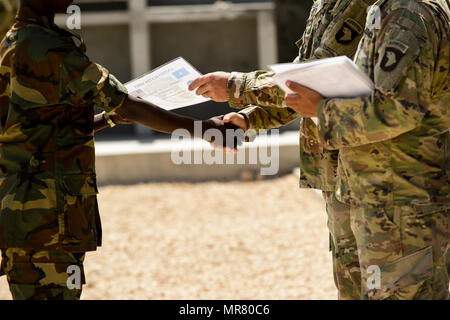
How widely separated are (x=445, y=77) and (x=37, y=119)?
1598 mm

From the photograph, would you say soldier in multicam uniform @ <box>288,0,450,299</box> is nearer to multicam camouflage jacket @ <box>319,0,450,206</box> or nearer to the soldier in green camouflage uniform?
multicam camouflage jacket @ <box>319,0,450,206</box>

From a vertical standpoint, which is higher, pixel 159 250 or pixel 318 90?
pixel 318 90

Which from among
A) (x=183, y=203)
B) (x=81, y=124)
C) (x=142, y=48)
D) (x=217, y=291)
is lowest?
(x=217, y=291)

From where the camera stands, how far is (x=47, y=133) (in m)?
2.78

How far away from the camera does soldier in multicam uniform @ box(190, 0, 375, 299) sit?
3.00 m

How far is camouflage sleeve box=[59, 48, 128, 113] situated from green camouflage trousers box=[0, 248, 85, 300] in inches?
26.2

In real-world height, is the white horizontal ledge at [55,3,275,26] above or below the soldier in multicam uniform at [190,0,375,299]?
above

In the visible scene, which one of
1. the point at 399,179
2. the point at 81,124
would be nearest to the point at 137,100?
the point at 81,124

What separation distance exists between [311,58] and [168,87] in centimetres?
78

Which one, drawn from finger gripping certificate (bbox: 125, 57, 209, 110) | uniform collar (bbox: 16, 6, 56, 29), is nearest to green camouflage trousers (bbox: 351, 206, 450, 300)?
finger gripping certificate (bbox: 125, 57, 209, 110)

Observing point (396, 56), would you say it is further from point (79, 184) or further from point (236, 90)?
point (79, 184)

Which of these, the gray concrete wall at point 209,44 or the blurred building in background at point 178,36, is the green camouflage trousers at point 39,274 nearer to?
the blurred building in background at point 178,36

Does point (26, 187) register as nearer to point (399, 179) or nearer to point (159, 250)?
point (399, 179)

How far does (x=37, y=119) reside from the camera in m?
2.77
